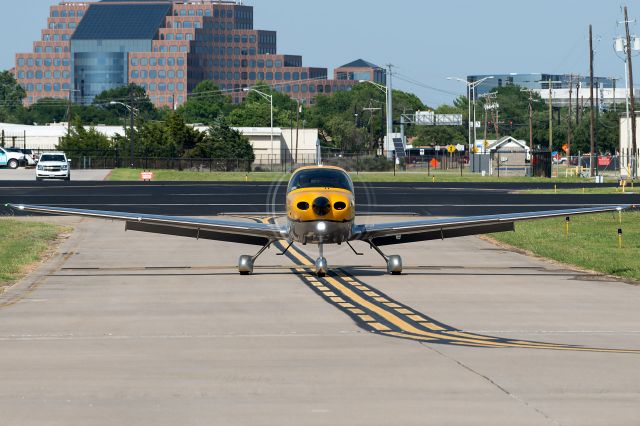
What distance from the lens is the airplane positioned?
2533 cm

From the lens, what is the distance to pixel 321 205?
25.1 metres

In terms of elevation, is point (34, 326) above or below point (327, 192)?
below

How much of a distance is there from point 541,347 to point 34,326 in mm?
7591

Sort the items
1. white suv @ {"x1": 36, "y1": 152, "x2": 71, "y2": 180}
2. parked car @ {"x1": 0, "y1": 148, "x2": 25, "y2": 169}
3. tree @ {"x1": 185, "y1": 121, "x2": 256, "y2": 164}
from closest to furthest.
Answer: white suv @ {"x1": 36, "y1": 152, "x2": 71, "y2": 180}
parked car @ {"x1": 0, "y1": 148, "x2": 25, "y2": 169}
tree @ {"x1": 185, "y1": 121, "x2": 256, "y2": 164}

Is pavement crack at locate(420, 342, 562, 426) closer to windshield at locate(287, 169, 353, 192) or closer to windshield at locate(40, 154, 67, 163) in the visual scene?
windshield at locate(287, 169, 353, 192)

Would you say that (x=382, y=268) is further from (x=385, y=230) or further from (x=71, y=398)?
(x=71, y=398)

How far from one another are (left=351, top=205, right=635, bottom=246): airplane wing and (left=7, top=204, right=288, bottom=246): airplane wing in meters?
2.09

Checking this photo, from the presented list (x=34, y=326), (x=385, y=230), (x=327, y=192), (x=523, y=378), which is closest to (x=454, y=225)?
(x=385, y=230)

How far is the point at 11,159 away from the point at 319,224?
328 ft

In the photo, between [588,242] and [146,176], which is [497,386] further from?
[146,176]

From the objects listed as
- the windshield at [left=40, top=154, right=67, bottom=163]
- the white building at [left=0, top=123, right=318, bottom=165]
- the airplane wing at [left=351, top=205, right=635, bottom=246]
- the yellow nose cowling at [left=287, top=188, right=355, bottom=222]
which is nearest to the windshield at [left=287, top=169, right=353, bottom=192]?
the yellow nose cowling at [left=287, top=188, right=355, bottom=222]

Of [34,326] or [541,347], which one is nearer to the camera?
[541,347]

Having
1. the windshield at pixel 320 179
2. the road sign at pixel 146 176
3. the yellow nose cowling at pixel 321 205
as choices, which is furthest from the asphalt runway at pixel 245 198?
the yellow nose cowling at pixel 321 205

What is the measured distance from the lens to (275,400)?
11797 mm
